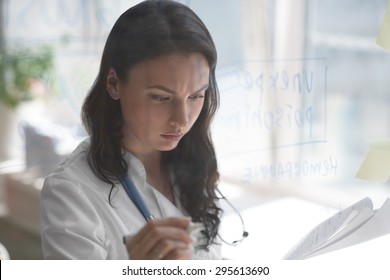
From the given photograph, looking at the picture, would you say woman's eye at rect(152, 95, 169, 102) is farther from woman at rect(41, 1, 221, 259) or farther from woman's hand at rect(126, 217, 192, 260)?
Answer: woman's hand at rect(126, 217, 192, 260)

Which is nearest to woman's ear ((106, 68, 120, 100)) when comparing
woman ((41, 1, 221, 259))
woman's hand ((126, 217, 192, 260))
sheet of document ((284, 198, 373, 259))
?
woman ((41, 1, 221, 259))

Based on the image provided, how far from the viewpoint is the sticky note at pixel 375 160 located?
790 mm

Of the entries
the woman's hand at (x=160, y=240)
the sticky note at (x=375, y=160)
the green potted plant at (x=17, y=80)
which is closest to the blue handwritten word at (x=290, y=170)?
the sticky note at (x=375, y=160)

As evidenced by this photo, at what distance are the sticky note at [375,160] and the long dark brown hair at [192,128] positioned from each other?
0.23 meters

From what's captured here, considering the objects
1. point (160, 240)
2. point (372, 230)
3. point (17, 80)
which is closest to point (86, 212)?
point (160, 240)

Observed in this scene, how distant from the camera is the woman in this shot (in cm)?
65

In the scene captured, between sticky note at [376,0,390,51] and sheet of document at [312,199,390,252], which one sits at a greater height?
sticky note at [376,0,390,51]

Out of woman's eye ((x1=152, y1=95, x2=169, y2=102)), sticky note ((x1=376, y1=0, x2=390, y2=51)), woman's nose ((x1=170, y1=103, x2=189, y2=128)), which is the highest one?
sticky note ((x1=376, y1=0, x2=390, y2=51))

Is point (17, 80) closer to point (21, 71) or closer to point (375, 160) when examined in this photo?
point (21, 71)

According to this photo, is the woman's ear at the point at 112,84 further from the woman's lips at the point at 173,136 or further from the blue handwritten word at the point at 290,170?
the blue handwritten word at the point at 290,170

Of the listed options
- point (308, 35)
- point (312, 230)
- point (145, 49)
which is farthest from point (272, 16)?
point (312, 230)

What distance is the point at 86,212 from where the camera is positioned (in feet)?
Answer: 2.14

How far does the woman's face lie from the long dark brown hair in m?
0.01

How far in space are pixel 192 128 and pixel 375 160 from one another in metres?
0.29
